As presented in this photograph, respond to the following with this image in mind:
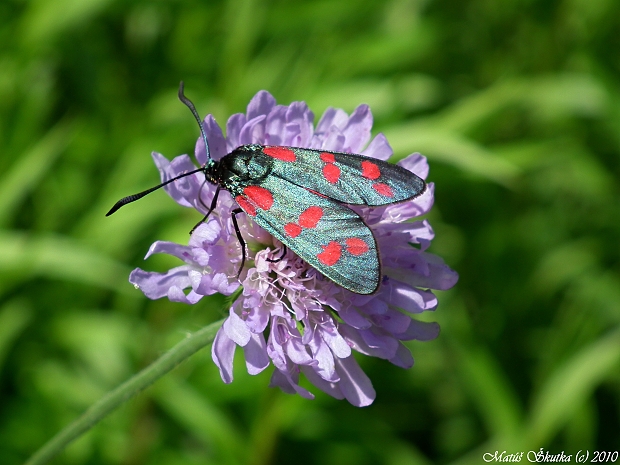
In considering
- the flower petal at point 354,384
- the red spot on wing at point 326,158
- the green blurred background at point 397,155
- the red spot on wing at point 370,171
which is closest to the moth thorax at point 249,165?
the red spot on wing at point 326,158

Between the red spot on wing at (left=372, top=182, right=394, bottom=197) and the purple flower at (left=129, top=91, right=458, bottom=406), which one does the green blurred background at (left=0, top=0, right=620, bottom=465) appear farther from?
the red spot on wing at (left=372, top=182, right=394, bottom=197)

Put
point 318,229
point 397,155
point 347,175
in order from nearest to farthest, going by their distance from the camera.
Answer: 1. point 318,229
2. point 347,175
3. point 397,155

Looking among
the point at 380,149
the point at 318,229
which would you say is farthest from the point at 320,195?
the point at 380,149

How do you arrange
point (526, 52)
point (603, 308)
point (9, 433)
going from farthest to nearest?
point (526, 52)
point (603, 308)
point (9, 433)

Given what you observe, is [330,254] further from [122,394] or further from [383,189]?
[122,394]

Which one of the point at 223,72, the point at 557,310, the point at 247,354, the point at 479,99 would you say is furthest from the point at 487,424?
the point at 223,72

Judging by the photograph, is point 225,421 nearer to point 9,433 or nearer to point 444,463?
point 9,433
